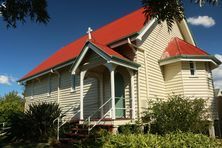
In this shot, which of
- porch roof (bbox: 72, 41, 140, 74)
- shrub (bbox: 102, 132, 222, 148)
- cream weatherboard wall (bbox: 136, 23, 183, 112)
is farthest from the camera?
cream weatherboard wall (bbox: 136, 23, 183, 112)

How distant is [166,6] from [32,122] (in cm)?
1150

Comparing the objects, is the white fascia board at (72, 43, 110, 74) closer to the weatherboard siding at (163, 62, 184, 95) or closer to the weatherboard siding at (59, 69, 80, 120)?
the weatherboard siding at (59, 69, 80, 120)

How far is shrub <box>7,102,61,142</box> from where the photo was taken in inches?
602

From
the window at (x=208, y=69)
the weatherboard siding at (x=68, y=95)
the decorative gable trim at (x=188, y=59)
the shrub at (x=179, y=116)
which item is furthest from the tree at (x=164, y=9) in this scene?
the weatherboard siding at (x=68, y=95)

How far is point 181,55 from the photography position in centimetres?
1677

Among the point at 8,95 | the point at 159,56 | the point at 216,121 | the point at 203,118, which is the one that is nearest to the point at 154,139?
the point at 203,118

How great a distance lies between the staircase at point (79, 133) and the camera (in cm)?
1268

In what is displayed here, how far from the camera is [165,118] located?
40.9 feet

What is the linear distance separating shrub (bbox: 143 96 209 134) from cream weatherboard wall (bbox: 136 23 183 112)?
2.51 metres

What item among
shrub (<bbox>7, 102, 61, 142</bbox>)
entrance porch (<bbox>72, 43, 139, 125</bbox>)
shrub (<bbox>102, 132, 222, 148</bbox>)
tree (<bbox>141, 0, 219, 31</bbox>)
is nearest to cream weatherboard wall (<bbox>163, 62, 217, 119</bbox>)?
entrance porch (<bbox>72, 43, 139, 125</bbox>)

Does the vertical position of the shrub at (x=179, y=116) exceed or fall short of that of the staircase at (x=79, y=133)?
it exceeds it

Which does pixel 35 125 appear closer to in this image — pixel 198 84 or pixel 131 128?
pixel 131 128

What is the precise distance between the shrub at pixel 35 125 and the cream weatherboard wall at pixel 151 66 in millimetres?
5305

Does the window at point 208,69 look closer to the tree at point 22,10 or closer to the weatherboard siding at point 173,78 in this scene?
the weatherboard siding at point 173,78
